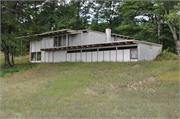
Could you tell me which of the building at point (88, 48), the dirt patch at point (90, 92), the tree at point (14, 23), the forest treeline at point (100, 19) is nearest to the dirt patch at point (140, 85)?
the dirt patch at point (90, 92)

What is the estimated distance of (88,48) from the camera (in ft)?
80.6

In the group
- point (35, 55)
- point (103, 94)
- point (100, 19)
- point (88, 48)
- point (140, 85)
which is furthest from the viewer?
point (100, 19)

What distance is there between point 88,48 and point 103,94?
502 inches

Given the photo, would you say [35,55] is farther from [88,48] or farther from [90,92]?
[90,92]

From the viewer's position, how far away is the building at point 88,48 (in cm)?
2078

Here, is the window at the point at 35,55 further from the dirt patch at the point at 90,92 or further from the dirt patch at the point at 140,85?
the dirt patch at the point at 140,85

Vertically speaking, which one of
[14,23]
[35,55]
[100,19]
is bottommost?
[35,55]

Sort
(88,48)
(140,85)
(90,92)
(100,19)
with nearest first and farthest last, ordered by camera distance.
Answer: (90,92) < (140,85) < (88,48) < (100,19)

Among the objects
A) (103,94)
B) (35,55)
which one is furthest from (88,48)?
(35,55)

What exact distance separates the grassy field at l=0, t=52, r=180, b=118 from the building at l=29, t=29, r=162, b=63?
2.30 metres

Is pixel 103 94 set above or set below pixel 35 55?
below

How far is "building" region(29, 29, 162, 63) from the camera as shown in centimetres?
2078

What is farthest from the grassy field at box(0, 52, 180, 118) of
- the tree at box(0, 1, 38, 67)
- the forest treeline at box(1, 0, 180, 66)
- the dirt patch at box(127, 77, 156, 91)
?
the forest treeline at box(1, 0, 180, 66)

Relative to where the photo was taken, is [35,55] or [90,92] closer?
[90,92]
